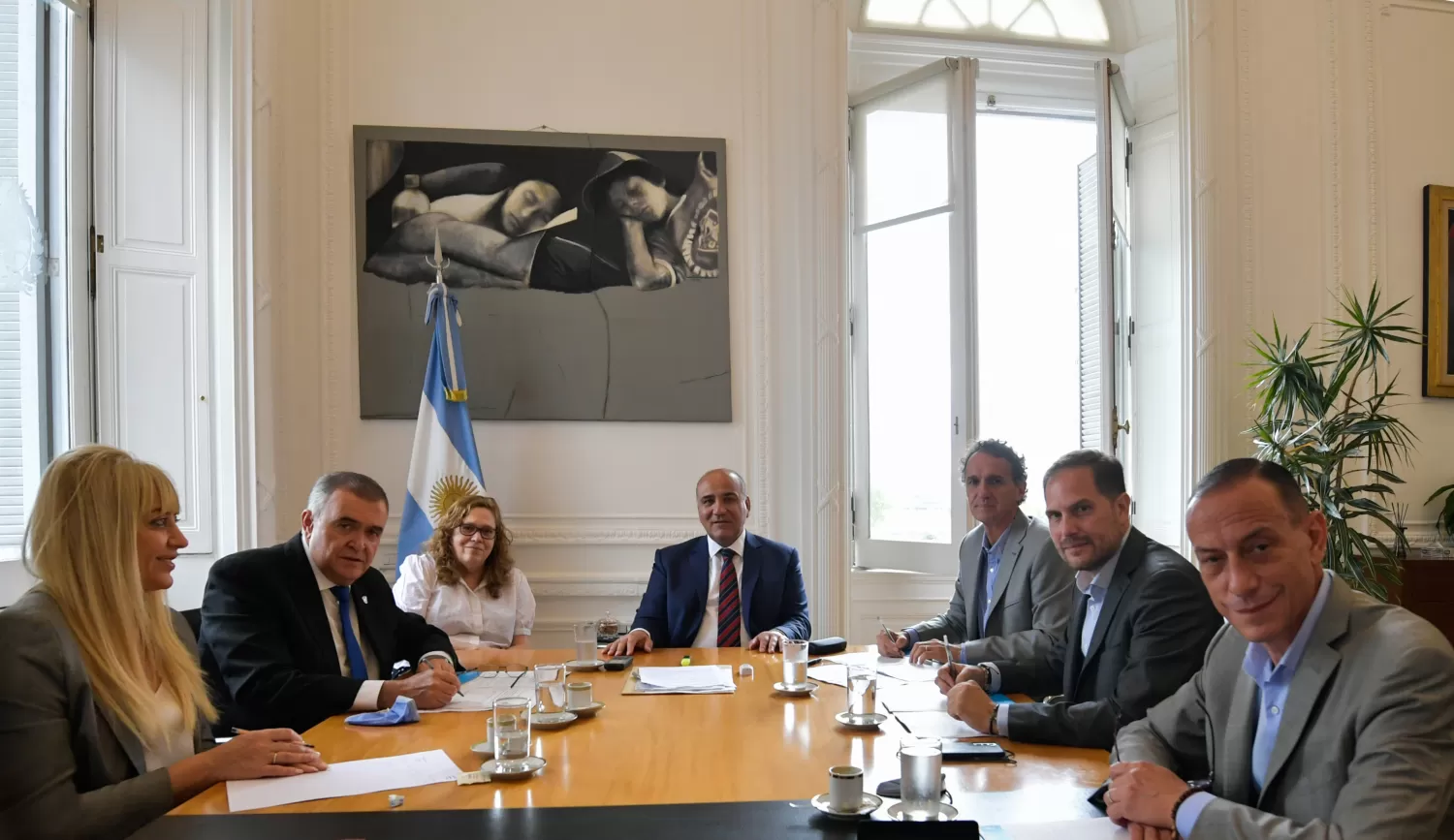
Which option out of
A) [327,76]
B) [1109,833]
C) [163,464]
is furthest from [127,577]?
[327,76]

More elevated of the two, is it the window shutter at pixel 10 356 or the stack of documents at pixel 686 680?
the window shutter at pixel 10 356

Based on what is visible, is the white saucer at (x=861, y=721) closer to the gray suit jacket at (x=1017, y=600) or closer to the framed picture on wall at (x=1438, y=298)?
the gray suit jacket at (x=1017, y=600)

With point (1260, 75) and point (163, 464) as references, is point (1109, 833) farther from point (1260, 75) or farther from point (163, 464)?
point (1260, 75)

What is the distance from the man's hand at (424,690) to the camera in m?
2.65

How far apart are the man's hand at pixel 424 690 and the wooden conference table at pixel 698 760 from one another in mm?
56

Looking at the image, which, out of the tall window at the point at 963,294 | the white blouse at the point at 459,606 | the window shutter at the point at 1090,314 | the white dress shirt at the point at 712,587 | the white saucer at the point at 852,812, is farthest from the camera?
the window shutter at the point at 1090,314

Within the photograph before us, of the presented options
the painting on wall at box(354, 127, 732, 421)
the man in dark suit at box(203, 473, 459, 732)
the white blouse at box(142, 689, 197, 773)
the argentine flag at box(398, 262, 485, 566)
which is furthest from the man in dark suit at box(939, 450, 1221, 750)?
the argentine flag at box(398, 262, 485, 566)

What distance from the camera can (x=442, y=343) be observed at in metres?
4.76

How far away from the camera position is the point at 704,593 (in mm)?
4035

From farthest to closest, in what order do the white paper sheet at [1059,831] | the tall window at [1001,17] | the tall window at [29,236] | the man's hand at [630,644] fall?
the tall window at [1001,17], the tall window at [29,236], the man's hand at [630,644], the white paper sheet at [1059,831]

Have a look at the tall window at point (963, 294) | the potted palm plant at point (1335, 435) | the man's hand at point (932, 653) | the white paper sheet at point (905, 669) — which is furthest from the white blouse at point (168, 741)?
the potted palm plant at point (1335, 435)

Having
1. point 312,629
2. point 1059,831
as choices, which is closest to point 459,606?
point 312,629

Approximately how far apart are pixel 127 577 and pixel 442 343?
2843 millimetres

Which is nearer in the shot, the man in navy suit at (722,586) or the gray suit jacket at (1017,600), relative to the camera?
the gray suit jacket at (1017,600)
